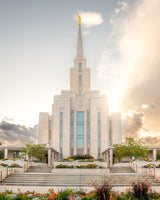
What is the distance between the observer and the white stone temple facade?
183 ft

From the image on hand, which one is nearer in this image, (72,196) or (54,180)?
(72,196)

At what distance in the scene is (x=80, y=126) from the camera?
58062 millimetres

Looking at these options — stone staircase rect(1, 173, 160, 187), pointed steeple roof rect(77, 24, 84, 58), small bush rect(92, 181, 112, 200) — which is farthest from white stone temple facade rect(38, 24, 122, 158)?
small bush rect(92, 181, 112, 200)

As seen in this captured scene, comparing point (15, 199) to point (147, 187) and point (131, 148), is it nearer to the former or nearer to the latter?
point (147, 187)

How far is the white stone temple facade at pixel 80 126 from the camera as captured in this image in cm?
5566

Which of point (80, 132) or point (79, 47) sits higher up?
point (79, 47)

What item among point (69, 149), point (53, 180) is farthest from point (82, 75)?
point (53, 180)

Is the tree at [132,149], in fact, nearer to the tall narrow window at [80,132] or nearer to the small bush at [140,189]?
the tall narrow window at [80,132]

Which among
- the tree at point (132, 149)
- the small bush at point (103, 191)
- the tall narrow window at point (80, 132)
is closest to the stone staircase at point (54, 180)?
the small bush at point (103, 191)

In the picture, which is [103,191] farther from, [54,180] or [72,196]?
[54,180]

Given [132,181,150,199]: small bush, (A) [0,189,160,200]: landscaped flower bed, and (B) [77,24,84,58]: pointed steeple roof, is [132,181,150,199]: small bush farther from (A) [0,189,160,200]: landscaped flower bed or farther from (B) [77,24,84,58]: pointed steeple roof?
(B) [77,24,84,58]: pointed steeple roof

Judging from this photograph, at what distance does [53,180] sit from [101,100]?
130 ft

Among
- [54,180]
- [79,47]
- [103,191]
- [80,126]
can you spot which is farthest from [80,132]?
[103,191]

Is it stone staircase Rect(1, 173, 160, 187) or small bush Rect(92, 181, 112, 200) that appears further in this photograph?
stone staircase Rect(1, 173, 160, 187)
